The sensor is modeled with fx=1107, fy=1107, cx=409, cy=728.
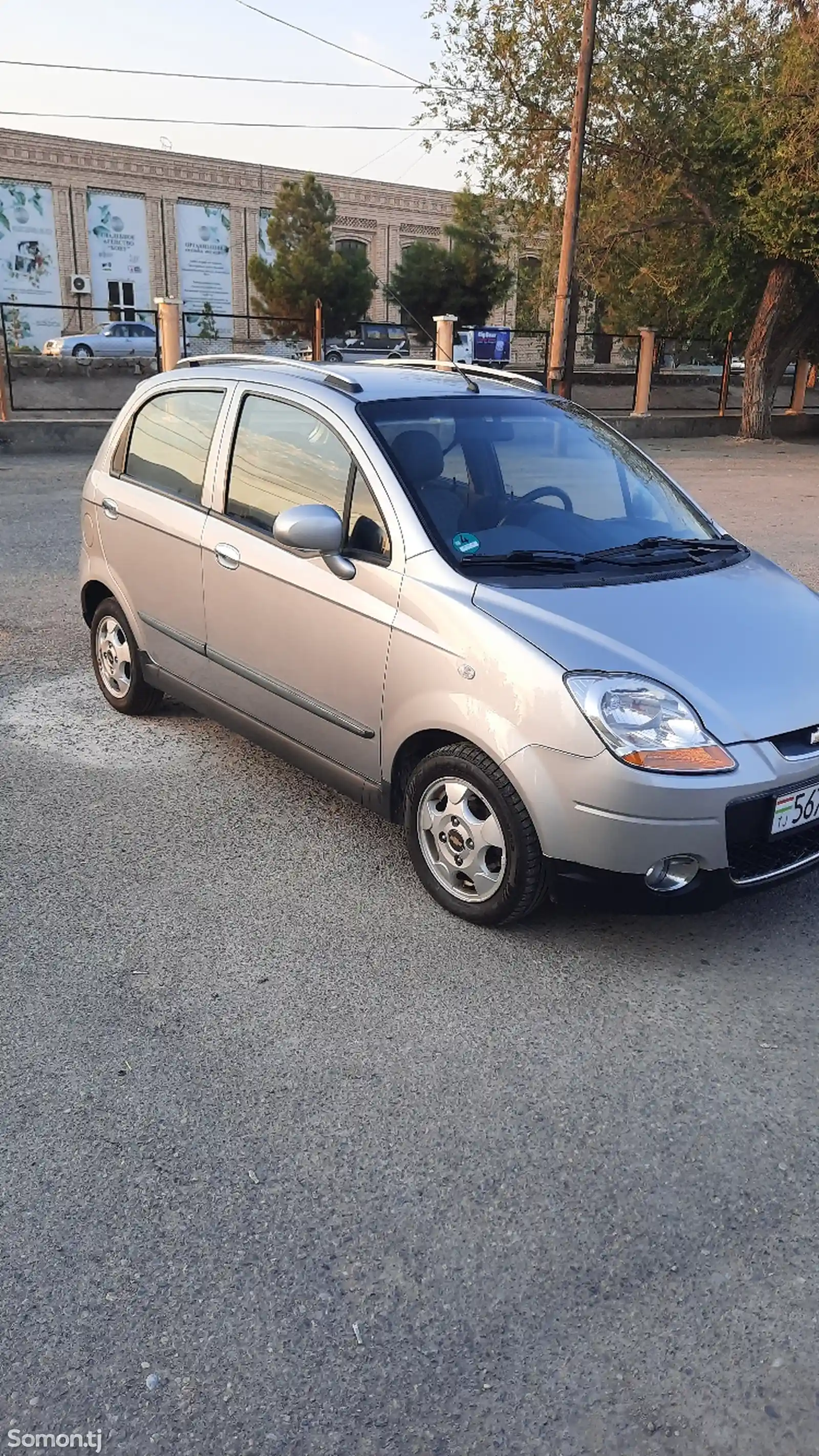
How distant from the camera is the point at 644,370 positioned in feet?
78.7

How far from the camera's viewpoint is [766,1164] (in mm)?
2670

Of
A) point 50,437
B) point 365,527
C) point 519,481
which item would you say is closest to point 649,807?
point 365,527

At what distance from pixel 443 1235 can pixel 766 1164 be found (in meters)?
0.82

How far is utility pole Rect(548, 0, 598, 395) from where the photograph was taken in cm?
1817

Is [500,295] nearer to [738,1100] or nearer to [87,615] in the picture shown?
[87,615]

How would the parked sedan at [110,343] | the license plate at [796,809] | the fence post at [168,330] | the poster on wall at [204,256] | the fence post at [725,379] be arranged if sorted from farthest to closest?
the poster on wall at [204,256]
the parked sedan at [110,343]
the fence post at [725,379]
the fence post at [168,330]
the license plate at [796,809]

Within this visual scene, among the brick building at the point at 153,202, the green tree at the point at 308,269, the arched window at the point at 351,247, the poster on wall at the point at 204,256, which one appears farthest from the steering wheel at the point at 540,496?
the poster on wall at the point at 204,256

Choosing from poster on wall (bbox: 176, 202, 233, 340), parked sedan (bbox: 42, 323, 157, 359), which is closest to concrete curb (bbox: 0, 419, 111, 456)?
parked sedan (bbox: 42, 323, 157, 359)

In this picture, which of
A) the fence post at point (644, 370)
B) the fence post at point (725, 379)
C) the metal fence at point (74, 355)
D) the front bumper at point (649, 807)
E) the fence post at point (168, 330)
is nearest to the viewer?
the front bumper at point (649, 807)

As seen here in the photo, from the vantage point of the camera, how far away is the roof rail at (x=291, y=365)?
431cm

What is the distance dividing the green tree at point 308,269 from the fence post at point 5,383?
87.7ft

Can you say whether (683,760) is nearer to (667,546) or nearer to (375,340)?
(667,546)

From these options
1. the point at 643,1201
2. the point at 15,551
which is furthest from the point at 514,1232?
the point at 15,551

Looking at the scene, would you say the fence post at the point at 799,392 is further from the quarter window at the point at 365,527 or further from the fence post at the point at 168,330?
the quarter window at the point at 365,527
